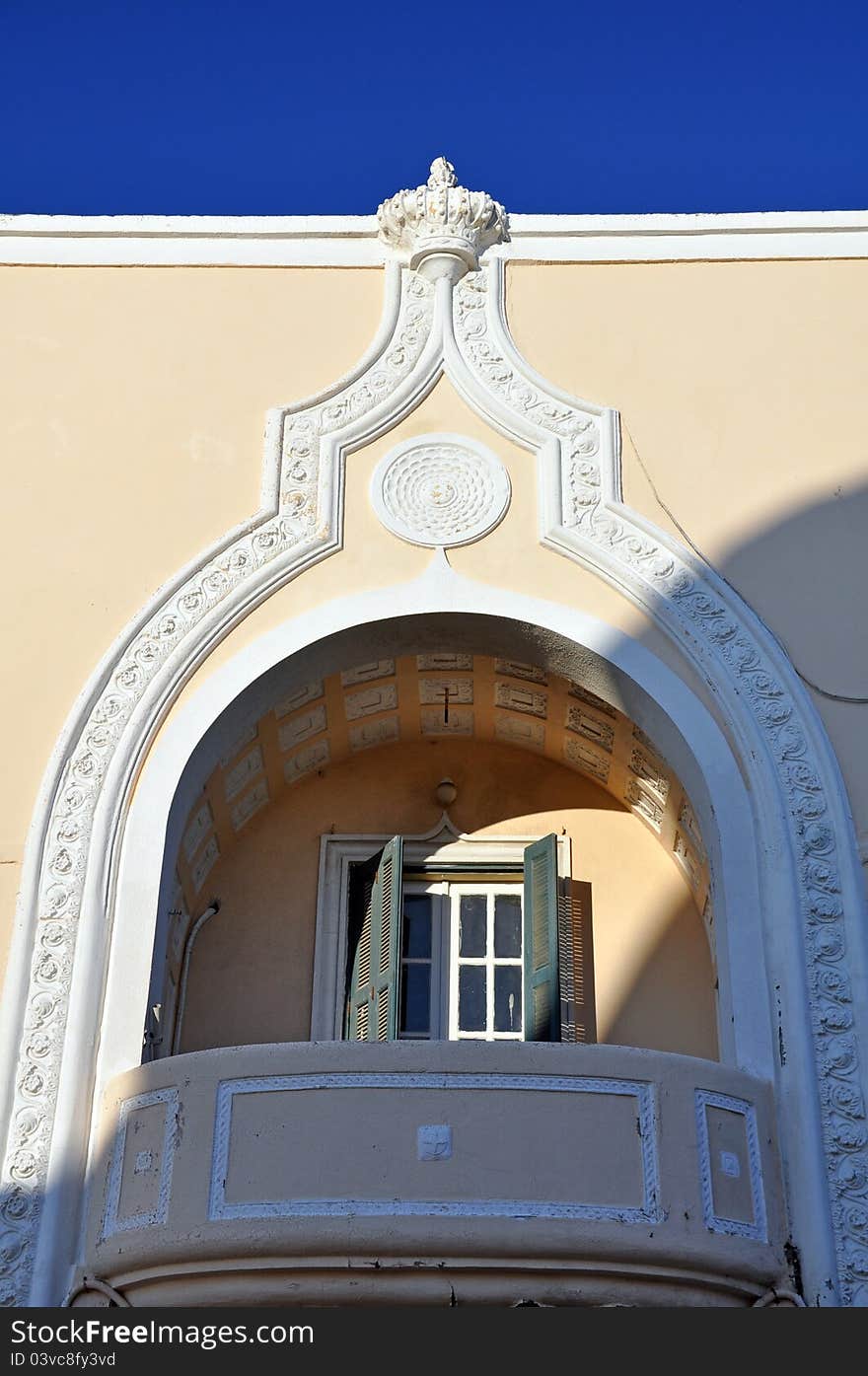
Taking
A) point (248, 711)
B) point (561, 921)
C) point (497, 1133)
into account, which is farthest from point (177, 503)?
point (497, 1133)

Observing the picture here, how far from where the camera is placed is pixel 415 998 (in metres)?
12.3

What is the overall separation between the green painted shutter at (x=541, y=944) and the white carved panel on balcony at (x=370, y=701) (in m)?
1.37

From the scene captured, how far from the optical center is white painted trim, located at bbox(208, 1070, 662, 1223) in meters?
9.28

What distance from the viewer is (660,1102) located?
31.7ft

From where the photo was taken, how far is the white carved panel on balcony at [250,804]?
12.5 meters

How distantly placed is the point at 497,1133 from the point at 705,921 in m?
2.93

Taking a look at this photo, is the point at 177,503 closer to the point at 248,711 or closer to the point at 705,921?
the point at 248,711

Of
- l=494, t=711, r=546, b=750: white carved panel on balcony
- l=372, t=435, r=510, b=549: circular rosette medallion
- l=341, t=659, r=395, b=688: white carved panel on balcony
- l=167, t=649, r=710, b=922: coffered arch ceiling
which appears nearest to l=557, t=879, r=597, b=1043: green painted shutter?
l=167, t=649, r=710, b=922: coffered arch ceiling

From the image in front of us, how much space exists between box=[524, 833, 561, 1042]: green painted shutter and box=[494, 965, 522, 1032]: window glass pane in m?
0.50

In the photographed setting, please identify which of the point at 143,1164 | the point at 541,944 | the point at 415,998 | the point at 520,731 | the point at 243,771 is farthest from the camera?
the point at 520,731

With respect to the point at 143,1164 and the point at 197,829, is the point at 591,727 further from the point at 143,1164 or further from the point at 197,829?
the point at 143,1164

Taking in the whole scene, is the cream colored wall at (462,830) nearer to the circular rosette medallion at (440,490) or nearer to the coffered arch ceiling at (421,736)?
the coffered arch ceiling at (421,736)

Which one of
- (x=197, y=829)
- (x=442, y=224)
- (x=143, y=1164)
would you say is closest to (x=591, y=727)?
(x=197, y=829)

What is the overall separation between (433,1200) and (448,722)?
428 centimetres
